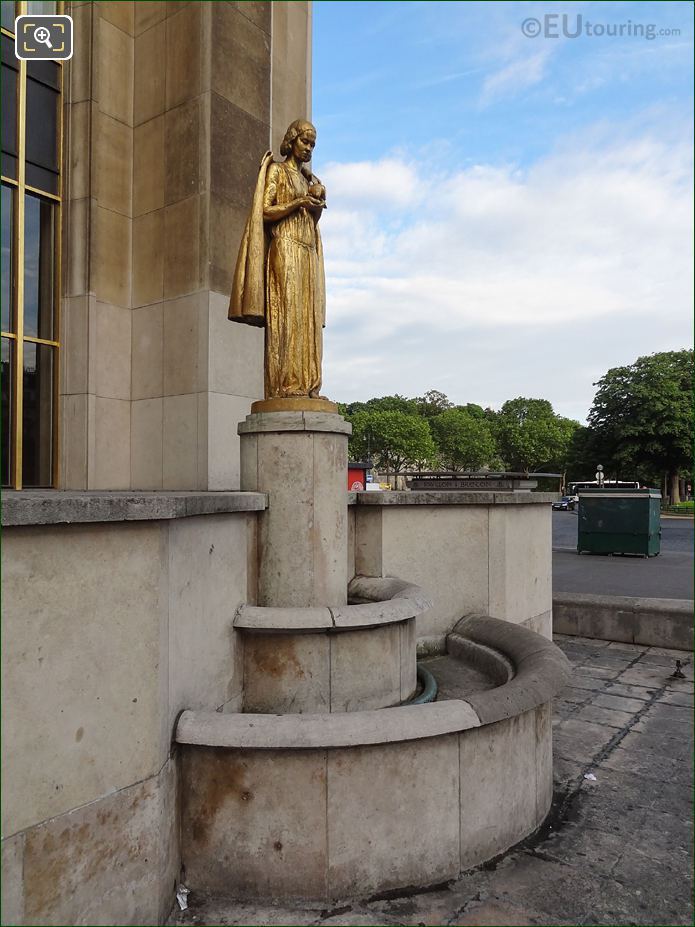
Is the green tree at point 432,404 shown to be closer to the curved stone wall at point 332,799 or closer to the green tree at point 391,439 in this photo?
the green tree at point 391,439

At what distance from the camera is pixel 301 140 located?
5.07 meters

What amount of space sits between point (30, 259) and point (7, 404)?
201cm

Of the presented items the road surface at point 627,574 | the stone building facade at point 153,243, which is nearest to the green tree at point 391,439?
the road surface at point 627,574

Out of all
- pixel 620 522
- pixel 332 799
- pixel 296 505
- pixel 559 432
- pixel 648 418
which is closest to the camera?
pixel 332 799

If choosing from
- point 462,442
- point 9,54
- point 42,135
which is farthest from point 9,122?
point 462,442

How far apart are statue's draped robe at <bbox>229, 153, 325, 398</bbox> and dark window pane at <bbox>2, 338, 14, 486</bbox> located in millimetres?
4428

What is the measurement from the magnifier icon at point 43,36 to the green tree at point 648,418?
47068 millimetres

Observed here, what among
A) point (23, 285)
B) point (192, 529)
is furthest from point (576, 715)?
point (23, 285)

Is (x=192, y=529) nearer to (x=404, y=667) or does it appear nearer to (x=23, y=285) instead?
(x=404, y=667)

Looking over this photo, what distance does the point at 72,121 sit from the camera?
830 centimetres

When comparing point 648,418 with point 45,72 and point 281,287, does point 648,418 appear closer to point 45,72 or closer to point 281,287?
point 45,72

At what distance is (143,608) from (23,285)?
21.9ft

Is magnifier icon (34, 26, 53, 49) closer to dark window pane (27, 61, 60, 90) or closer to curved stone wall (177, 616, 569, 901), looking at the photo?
dark window pane (27, 61, 60, 90)

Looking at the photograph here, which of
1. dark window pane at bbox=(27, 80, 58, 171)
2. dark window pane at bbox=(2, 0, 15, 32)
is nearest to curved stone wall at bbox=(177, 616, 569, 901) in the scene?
dark window pane at bbox=(27, 80, 58, 171)
